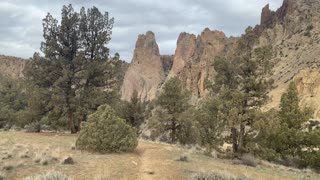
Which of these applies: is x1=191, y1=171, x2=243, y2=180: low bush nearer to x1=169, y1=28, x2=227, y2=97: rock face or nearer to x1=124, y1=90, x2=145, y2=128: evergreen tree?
x1=124, y1=90, x2=145, y2=128: evergreen tree

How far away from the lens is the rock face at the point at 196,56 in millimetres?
120787

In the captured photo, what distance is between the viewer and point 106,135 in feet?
66.3

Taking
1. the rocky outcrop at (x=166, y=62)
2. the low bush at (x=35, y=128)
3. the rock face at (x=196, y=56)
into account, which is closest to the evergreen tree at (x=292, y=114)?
the low bush at (x=35, y=128)

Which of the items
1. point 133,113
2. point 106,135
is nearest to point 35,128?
point 133,113

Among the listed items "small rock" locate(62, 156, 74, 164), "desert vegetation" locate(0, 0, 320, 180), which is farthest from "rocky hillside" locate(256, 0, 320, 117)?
"small rock" locate(62, 156, 74, 164)

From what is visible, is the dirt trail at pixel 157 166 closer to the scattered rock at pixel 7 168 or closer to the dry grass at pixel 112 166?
the dry grass at pixel 112 166

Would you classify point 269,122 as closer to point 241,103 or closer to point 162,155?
point 241,103

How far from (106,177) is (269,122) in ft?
39.5

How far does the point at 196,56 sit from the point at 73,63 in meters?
107

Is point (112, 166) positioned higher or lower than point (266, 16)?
lower

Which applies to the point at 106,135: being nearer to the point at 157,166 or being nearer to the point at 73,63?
the point at 157,166

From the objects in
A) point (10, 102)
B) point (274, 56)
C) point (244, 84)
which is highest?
point (274, 56)

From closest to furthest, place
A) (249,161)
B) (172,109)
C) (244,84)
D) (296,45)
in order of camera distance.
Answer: (249,161)
(244,84)
(172,109)
(296,45)

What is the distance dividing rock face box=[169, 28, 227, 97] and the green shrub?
8839 centimetres
